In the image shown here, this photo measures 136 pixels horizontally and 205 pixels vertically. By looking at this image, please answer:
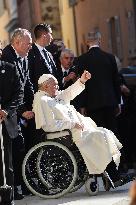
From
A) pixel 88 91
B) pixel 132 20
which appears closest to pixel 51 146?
pixel 88 91

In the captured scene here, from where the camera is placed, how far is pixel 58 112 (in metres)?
10.5

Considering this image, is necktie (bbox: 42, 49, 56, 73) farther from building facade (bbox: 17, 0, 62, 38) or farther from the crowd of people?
building facade (bbox: 17, 0, 62, 38)

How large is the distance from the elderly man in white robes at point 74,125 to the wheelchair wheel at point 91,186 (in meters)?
0.13

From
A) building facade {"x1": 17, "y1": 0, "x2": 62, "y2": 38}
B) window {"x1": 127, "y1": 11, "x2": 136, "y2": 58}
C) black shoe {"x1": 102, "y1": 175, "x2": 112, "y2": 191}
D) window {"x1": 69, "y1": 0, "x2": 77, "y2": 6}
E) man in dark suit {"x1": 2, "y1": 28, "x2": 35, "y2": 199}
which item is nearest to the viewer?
black shoe {"x1": 102, "y1": 175, "x2": 112, "y2": 191}

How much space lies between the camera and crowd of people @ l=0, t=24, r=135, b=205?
391 inches

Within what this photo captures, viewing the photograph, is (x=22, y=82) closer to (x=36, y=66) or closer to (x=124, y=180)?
(x=36, y=66)

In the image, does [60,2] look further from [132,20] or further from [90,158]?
[90,158]

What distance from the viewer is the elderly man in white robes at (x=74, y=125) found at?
10461mm

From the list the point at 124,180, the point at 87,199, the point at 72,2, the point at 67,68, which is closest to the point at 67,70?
the point at 67,68

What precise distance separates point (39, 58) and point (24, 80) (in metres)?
0.51

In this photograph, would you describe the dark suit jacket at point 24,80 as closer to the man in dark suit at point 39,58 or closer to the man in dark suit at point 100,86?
the man in dark suit at point 39,58

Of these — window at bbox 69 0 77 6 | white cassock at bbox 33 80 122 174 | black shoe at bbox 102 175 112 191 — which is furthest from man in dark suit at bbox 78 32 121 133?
window at bbox 69 0 77 6

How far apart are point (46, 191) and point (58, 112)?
2.85 ft

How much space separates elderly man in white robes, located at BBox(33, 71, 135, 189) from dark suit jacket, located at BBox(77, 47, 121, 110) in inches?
58.6
